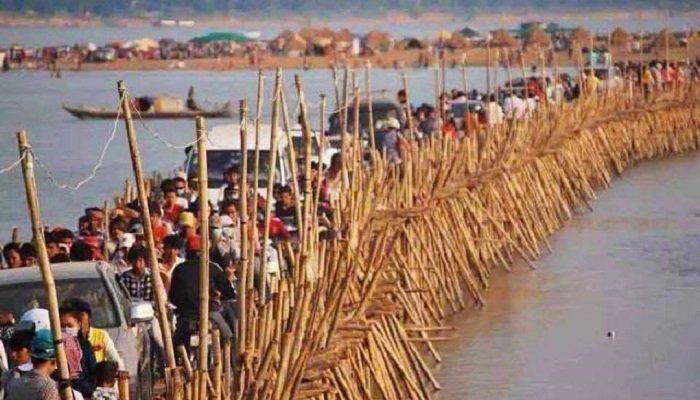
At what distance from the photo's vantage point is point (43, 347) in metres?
12.7

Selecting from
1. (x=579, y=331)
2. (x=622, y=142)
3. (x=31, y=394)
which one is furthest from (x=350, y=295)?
(x=622, y=142)

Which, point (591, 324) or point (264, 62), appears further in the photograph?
point (264, 62)

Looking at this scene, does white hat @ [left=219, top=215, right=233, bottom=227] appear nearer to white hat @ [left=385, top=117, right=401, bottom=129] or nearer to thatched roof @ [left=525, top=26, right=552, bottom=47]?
white hat @ [left=385, top=117, right=401, bottom=129]

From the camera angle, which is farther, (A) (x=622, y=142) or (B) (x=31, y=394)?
(A) (x=622, y=142)

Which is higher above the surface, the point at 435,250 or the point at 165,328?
the point at 165,328

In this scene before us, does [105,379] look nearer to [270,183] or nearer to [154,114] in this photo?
[270,183]

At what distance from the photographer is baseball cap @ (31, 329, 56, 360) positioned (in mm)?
12695

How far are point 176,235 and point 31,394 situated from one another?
22.4 ft

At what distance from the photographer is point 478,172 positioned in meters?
25.9

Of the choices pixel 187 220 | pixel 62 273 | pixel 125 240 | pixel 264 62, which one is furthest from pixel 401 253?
pixel 264 62

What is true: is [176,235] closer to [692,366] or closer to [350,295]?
[350,295]

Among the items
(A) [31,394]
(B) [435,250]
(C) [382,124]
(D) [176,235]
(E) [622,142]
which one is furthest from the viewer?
(E) [622,142]

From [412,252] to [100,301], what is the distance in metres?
6.04

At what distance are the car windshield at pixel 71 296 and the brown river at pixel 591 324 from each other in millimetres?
4637
